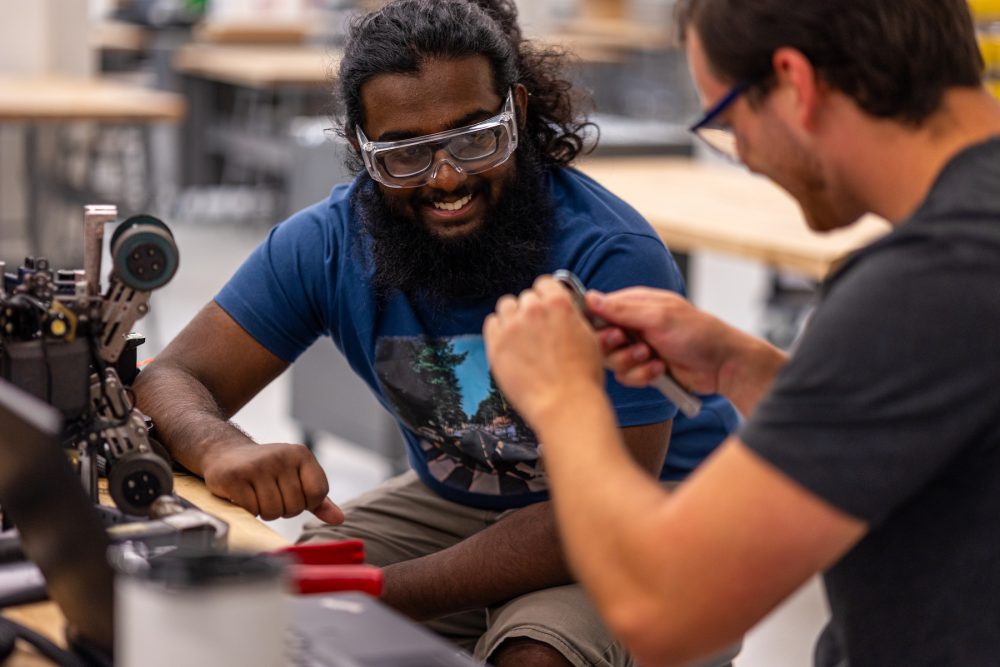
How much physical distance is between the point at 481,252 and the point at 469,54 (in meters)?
0.29

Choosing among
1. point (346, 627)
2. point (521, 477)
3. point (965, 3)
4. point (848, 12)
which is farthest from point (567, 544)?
point (521, 477)

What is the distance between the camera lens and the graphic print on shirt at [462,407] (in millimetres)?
1962

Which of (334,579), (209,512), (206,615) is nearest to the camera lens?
(206,615)

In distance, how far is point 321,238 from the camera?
6.95ft

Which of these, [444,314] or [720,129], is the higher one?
[720,129]

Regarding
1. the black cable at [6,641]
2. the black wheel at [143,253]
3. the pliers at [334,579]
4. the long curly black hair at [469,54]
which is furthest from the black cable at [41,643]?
the long curly black hair at [469,54]

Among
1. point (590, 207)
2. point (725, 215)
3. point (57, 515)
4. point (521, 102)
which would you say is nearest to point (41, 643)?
point (57, 515)

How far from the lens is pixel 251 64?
801 cm

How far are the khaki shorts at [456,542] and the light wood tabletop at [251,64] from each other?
569cm

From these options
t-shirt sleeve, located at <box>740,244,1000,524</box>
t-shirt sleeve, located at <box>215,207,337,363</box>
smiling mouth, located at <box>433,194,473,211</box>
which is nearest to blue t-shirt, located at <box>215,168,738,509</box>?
t-shirt sleeve, located at <box>215,207,337,363</box>

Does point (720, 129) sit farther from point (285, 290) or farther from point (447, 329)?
point (285, 290)

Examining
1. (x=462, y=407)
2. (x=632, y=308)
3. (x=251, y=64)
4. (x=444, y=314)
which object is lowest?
(x=251, y=64)

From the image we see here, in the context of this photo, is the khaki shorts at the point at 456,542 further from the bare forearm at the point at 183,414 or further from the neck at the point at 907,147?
the neck at the point at 907,147

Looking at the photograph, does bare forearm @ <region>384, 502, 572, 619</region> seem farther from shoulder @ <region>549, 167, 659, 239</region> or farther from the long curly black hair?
the long curly black hair
